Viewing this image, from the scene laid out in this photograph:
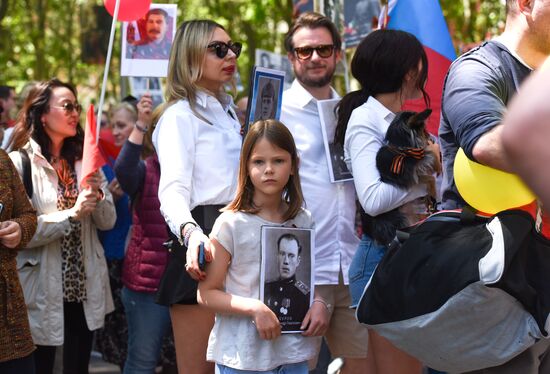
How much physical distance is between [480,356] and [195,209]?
1746 millimetres

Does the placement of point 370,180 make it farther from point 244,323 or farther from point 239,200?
point 244,323

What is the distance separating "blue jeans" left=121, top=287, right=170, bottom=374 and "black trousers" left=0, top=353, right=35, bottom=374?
3.67ft

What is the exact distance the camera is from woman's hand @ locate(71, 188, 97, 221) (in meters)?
5.61

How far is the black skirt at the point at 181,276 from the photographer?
4.17m

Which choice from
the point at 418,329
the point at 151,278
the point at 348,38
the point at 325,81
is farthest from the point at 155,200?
the point at 418,329

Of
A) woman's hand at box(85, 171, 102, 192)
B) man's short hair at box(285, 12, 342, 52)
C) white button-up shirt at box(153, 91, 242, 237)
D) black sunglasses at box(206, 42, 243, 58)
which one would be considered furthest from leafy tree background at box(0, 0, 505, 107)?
white button-up shirt at box(153, 91, 242, 237)

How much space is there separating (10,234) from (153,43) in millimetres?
1917


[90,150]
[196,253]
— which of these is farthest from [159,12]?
[196,253]

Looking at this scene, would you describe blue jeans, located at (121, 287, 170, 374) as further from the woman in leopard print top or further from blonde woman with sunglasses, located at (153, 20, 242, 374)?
blonde woman with sunglasses, located at (153, 20, 242, 374)

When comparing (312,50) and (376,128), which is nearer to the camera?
(376,128)

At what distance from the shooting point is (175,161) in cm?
409

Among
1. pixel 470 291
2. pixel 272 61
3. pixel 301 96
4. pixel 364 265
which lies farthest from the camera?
pixel 272 61

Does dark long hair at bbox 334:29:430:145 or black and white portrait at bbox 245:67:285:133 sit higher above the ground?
dark long hair at bbox 334:29:430:145

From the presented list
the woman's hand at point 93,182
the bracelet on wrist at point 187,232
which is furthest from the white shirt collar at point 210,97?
the woman's hand at point 93,182
